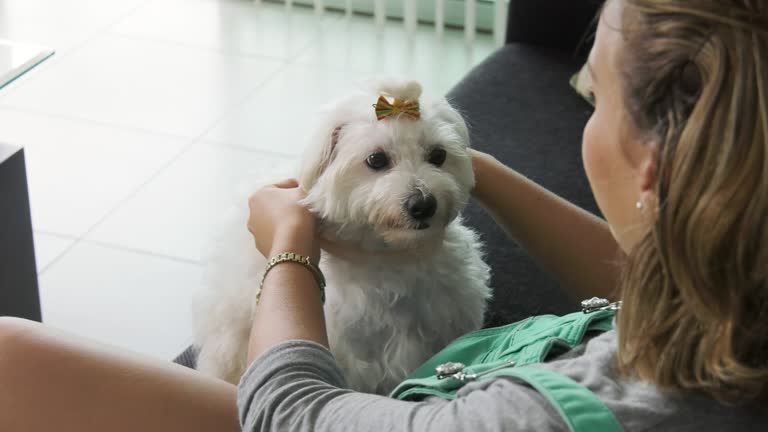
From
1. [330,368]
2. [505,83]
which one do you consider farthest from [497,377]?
[505,83]

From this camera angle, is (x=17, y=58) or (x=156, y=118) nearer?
(x=17, y=58)

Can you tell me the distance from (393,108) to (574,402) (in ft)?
2.03

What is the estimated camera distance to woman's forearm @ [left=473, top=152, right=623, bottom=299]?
1.30 m

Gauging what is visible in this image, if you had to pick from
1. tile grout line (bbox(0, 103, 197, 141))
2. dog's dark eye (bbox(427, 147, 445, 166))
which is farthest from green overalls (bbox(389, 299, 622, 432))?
tile grout line (bbox(0, 103, 197, 141))

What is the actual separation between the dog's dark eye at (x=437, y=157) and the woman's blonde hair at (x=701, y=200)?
58 cm

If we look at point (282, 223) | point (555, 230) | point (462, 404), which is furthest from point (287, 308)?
point (555, 230)

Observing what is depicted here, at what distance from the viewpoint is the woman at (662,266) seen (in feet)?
2.12

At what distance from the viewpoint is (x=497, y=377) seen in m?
0.81

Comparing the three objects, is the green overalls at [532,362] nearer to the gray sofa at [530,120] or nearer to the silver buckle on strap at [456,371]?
the silver buckle on strap at [456,371]

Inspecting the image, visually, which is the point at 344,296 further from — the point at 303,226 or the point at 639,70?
the point at 639,70

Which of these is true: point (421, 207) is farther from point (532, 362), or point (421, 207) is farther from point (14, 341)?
point (14, 341)

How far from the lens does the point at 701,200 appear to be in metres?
0.66

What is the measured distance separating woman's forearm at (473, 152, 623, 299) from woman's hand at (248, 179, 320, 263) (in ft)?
0.91

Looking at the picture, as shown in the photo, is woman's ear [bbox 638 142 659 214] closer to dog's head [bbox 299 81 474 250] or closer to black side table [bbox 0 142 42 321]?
dog's head [bbox 299 81 474 250]
